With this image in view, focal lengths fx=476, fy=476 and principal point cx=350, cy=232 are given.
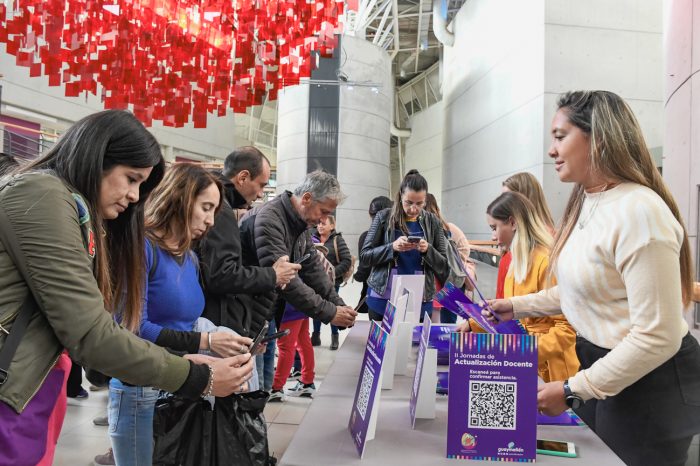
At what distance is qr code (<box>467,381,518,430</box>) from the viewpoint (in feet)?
3.21

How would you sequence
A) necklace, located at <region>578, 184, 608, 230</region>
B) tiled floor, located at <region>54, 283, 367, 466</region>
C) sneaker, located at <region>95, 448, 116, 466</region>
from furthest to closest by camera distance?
tiled floor, located at <region>54, 283, 367, 466</region> < sneaker, located at <region>95, 448, 116, 466</region> < necklace, located at <region>578, 184, 608, 230</region>

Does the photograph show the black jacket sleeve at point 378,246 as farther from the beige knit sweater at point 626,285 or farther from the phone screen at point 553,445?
the phone screen at point 553,445

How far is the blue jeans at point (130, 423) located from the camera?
1.57 m

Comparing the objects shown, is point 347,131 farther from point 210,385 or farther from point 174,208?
point 210,385

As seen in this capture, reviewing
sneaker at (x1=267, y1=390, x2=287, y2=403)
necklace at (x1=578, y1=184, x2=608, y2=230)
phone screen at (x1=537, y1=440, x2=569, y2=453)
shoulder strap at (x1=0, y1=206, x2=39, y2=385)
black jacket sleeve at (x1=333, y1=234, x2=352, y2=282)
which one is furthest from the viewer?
black jacket sleeve at (x1=333, y1=234, x2=352, y2=282)

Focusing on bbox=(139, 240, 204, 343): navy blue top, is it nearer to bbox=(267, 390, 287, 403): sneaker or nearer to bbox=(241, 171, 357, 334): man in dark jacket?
bbox=(241, 171, 357, 334): man in dark jacket

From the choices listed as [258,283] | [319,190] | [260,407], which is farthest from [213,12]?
[260,407]

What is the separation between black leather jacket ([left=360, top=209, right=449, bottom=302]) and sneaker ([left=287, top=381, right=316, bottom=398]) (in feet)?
3.26

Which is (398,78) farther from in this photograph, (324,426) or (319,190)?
(324,426)

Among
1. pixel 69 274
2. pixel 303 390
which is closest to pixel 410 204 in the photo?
pixel 303 390

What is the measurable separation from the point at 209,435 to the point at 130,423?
477 millimetres

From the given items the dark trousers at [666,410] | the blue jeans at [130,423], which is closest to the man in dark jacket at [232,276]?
the blue jeans at [130,423]

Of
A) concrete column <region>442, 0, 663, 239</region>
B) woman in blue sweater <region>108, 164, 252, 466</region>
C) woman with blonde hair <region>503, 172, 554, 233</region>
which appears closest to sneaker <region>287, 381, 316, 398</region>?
woman in blue sweater <region>108, 164, 252, 466</region>

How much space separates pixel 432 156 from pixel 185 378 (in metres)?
17.9
